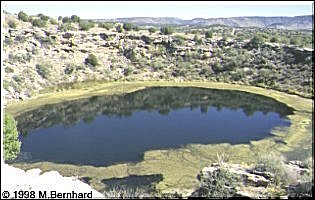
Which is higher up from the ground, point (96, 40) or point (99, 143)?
point (96, 40)

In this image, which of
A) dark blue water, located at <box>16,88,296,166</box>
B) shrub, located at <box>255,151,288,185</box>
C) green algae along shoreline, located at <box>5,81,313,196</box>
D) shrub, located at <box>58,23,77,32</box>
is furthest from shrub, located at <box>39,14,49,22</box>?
shrub, located at <box>255,151,288,185</box>

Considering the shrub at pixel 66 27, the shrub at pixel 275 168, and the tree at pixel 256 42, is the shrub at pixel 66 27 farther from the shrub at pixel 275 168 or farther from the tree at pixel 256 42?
the shrub at pixel 275 168

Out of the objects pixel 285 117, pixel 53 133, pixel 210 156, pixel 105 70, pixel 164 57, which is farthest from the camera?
pixel 164 57

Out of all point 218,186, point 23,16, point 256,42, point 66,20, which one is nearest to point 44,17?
point 66,20

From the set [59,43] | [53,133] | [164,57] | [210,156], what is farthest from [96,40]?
[210,156]

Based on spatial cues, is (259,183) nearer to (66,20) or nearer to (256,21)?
(66,20)

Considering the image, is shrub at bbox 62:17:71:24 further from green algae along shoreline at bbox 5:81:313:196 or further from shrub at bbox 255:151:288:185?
shrub at bbox 255:151:288:185

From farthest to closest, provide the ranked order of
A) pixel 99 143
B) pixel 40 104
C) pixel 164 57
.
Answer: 1. pixel 164 57
2. pixel 40 104
3. pixel 99 143

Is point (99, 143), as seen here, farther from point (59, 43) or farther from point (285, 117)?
point (59, 43)
